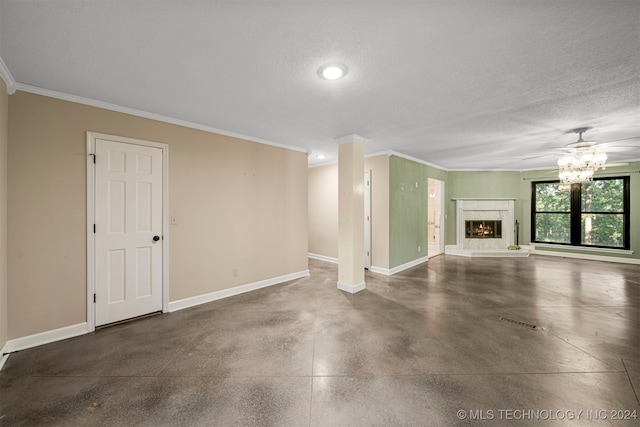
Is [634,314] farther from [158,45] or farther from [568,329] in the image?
[158,45]

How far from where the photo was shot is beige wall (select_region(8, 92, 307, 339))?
7.86 ft

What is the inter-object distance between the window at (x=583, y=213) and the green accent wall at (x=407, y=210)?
362 cm

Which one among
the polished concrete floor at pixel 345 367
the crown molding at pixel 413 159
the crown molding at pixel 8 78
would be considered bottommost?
the polished concrete floor at pixel 345 367

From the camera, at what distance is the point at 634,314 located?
10.3ft

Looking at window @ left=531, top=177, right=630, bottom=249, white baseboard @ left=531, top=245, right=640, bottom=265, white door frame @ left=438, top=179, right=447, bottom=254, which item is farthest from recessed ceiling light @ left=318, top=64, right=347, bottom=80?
white baseboard @ left=531, top=245, right=640, bottom=265

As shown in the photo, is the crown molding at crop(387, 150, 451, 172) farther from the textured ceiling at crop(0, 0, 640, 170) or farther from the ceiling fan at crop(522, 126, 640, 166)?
the ceiling fan at crop(522, 126, 640, 166)

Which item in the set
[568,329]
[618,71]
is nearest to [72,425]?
[568,329]

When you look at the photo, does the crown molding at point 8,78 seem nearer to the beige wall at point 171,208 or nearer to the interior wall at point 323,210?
the beige wall at point 171,208

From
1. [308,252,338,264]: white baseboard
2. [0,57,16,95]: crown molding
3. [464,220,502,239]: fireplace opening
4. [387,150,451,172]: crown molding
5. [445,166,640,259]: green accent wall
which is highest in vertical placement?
[387,150,451,172]: crown molding

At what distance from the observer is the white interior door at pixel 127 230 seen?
2.79 m

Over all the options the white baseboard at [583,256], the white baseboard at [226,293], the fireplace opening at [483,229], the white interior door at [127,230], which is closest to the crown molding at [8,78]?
the white interior door at [127,230]

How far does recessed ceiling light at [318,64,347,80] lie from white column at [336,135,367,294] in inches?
70.5

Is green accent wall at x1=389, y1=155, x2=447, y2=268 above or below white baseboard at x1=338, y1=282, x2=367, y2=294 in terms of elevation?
above

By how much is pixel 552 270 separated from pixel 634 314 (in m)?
2.47
